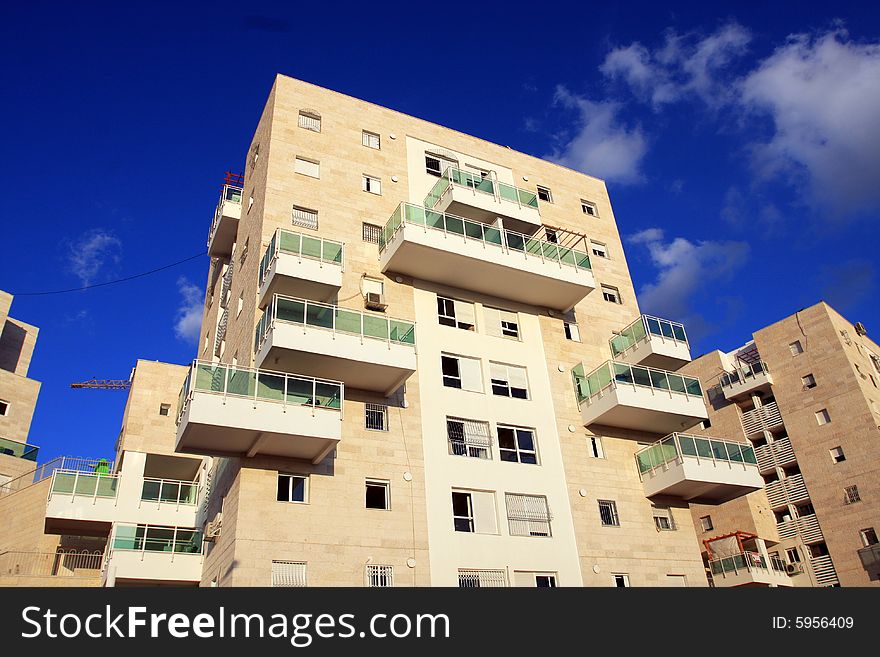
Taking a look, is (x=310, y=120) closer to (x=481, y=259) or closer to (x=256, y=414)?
(x=481, y=259)

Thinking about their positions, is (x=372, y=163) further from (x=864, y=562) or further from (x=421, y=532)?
(x=864, y=562)

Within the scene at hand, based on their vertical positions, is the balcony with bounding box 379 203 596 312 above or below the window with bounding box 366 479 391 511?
above

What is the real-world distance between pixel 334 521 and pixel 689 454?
12.5 meters

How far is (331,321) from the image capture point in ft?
71.6

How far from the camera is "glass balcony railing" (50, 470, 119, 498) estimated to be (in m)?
26.1

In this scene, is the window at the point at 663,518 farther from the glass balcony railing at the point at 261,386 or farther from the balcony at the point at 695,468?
the glass balcony railing at the point at 261,386

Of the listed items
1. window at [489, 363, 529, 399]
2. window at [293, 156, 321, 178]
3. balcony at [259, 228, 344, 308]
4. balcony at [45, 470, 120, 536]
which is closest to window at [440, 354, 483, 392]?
window at [489, 363, 529, 399]

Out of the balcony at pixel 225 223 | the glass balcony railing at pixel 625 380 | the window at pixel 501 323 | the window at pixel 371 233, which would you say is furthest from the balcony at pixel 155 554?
the glass balcony railing at pixel 625 380

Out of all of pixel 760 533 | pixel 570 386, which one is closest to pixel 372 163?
pixel 570 386

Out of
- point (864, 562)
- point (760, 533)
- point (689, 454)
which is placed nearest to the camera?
point (689, 454)

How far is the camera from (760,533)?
44688 millimetres

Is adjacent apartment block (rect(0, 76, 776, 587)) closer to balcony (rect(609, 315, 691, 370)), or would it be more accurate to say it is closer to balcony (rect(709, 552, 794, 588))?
balcony (rect(609, 315, 691, 370))

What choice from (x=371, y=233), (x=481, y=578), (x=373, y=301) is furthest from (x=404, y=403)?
(x=371, y=233)

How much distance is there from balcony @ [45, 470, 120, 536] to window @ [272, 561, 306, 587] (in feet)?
35.4
